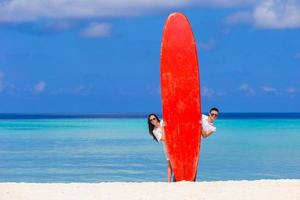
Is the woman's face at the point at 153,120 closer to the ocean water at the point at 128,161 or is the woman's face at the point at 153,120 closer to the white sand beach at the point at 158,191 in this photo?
the white sand beach at the point at 158,191

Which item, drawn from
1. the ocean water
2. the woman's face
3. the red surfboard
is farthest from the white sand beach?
the ocean water

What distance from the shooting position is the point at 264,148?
84.4 feet

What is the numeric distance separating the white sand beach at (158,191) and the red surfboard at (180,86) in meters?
0.84

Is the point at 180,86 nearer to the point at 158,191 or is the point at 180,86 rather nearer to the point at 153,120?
the point at 153,120

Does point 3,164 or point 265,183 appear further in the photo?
point 3,164

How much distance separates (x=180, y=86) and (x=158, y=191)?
5.39ft

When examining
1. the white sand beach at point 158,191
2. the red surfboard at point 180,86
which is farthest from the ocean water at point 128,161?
the white sand beach at point 158,191

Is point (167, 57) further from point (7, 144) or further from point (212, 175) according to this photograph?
point (7, 144)

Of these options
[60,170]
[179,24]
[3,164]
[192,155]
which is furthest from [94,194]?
[3,164]

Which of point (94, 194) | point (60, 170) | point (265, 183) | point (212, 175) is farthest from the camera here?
point (60, 170)

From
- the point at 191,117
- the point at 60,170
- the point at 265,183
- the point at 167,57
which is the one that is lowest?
the point at 60,170

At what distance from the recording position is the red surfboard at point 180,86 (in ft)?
35.6

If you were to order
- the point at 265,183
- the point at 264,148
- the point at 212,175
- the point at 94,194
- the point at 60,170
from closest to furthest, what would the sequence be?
the point at 94,194
the point at 265,183
the point at 212,175
the point at 60,170
the point at 264,148

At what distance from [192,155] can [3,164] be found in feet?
32.9
